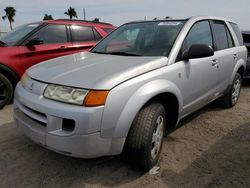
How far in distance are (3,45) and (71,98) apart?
3.42 m

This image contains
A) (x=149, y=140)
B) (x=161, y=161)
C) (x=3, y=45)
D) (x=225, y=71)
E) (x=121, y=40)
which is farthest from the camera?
(x=3, y=45)

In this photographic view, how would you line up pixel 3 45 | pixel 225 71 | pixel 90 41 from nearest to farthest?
pixel 225 71
pixel 3 45
pixel 90 41

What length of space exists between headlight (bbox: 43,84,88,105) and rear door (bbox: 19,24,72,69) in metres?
2.93

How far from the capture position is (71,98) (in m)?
2.60

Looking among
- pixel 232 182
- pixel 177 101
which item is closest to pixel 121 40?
pixel 177 101

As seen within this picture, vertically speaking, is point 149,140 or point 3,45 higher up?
Result: point 3,45

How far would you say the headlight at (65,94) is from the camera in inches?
101

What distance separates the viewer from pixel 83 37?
21.2ft

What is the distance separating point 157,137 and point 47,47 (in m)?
3.51

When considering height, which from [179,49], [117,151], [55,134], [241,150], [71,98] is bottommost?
[241,150]

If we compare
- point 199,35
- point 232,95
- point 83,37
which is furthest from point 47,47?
point 232,95

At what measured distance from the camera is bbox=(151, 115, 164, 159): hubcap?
10.1 ft

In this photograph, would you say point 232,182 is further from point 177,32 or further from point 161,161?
point 177,32

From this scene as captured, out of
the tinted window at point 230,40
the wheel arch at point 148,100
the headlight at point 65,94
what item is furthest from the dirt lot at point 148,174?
the tinted window at point 230,40
